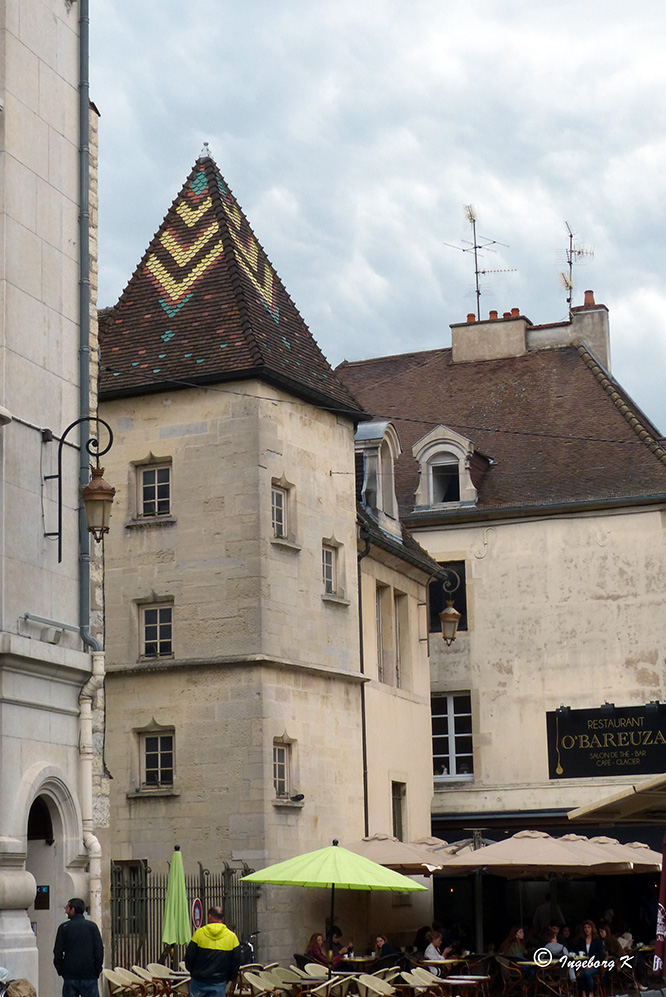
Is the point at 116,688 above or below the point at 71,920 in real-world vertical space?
above

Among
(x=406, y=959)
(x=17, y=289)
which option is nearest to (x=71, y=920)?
(x=17, y=289)

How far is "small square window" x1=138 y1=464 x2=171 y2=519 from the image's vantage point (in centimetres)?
2177

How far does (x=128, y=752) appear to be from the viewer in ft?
69.3

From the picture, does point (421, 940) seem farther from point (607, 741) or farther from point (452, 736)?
point (452, 736)

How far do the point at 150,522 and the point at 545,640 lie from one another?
949 cm

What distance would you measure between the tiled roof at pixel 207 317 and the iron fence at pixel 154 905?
6648 millimetres

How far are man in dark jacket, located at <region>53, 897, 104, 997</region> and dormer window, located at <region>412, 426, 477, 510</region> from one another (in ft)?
56.5

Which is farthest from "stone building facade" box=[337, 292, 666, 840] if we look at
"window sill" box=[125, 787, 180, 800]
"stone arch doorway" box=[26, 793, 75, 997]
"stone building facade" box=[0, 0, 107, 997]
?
"stone arch doorway" box=[26, 793, 75, 997]

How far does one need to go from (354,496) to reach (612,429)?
762 cm

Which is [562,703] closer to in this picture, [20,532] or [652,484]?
[652,484]

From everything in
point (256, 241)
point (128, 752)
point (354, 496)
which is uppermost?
point (256, 241)

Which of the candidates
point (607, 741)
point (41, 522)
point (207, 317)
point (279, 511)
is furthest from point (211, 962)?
point (607, 741)

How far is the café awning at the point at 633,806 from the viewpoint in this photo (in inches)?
547

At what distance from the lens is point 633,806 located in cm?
1496
